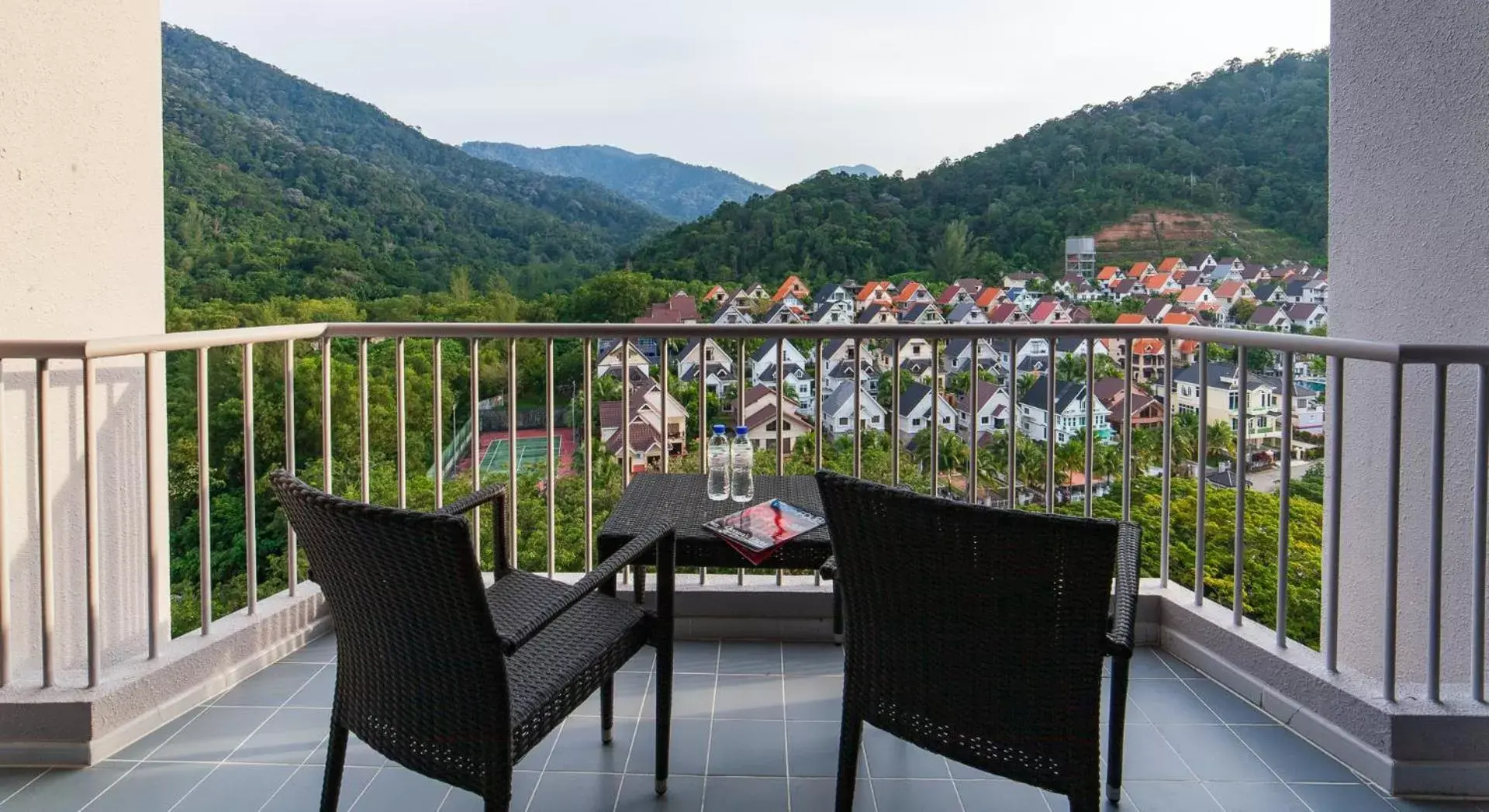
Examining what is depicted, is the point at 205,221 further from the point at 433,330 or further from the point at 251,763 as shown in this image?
the point at 251,763

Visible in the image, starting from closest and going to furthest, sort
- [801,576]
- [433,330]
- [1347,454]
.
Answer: [1347,454]
[433,330]
[801,576]

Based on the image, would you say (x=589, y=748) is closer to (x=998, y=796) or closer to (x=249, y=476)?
(x=998, y=796)

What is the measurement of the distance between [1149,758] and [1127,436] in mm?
1249

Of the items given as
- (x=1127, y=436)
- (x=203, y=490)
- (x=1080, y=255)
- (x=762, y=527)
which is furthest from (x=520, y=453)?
(x=1080, y=255)

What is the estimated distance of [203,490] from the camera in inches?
110

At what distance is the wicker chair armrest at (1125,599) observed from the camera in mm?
1578

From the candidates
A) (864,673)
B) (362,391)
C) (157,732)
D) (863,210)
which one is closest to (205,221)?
(863,210)

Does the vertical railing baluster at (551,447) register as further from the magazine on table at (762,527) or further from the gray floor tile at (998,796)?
the gray floor tile at (998,796)

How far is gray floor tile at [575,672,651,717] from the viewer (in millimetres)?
2617

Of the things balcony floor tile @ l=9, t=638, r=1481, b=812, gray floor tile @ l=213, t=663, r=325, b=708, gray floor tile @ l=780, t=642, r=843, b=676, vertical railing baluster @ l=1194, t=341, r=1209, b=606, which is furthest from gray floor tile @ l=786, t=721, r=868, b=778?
gray floor tile @ l=213, t=663, r=325, b=708

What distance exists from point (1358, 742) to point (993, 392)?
1.69 meters

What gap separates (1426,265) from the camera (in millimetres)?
2590

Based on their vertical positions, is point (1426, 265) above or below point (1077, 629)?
above

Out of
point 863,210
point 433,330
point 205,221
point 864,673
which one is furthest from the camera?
point 205,221
